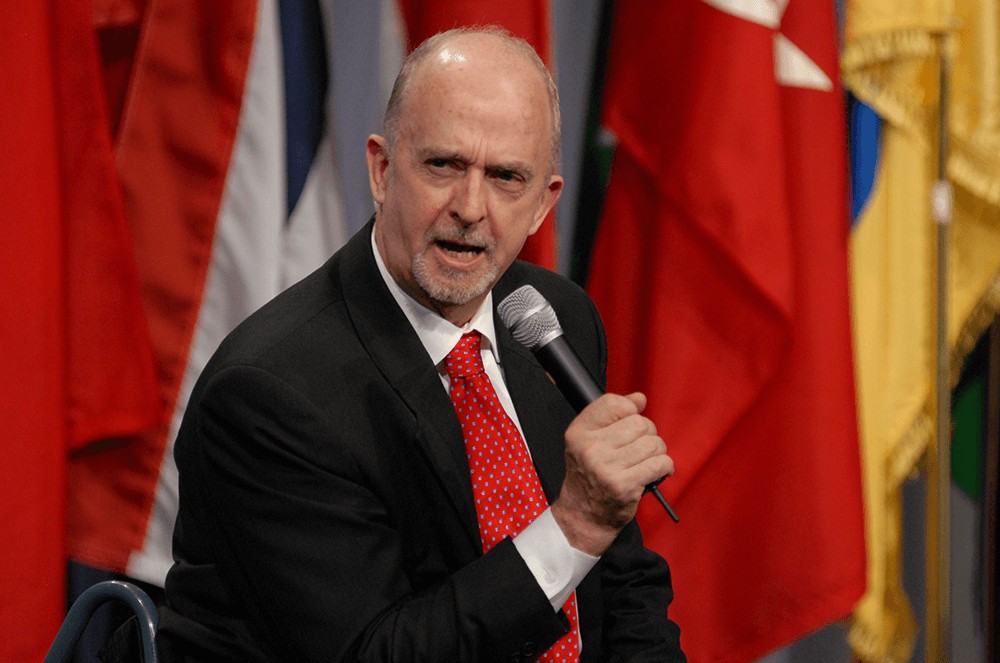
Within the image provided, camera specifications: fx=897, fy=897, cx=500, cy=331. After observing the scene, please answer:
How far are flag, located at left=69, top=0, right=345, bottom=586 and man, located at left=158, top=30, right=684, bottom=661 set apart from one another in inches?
24.9

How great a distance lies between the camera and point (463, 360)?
1.26 metres

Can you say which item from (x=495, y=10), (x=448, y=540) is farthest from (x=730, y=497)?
(x=495, y=10)

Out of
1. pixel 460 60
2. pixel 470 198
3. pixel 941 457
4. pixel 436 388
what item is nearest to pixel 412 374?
pixel 436 388

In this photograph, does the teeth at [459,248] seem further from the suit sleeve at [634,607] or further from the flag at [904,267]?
the flag at [904,267]

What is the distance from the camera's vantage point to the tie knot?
49.4 inches

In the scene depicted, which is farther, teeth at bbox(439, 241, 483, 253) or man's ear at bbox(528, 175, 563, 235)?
man's ear at bbox(528, 175, 563, 235)

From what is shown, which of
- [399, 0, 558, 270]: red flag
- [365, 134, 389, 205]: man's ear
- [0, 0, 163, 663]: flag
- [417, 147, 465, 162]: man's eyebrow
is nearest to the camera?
[417, 147, 465, 162]: man's eyebrow

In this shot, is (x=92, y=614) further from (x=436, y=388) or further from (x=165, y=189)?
(x=165, y=189)

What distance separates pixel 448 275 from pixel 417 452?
0.23 meters

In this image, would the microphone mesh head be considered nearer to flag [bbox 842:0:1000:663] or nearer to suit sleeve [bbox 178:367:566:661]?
suit sleeve [bbox 178:367:566:661]

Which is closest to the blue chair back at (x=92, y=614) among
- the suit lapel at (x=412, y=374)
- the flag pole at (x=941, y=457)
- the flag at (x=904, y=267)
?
the suit lapel at (x=412, y=374)

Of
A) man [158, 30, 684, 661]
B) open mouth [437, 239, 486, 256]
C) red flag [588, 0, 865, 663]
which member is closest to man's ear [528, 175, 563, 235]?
man [158, 30, 684, 661]

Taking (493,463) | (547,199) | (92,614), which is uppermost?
(547,199)

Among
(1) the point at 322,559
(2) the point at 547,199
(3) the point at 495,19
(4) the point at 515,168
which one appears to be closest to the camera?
(1) the point at 322,559
